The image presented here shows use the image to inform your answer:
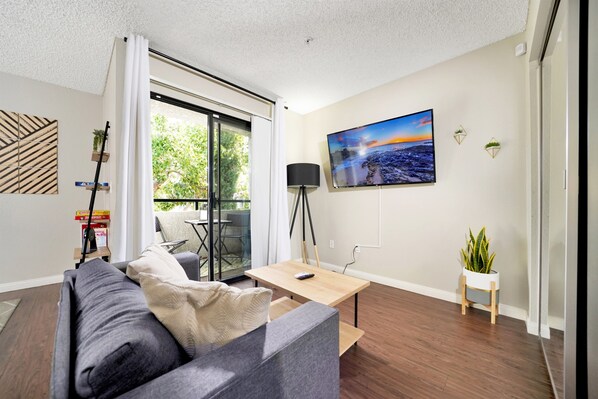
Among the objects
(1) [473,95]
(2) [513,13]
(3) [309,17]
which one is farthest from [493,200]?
(3) [309,17]

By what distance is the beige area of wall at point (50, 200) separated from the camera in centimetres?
266

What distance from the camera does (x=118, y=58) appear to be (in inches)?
83.3

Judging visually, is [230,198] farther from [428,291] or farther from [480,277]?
[480,277]

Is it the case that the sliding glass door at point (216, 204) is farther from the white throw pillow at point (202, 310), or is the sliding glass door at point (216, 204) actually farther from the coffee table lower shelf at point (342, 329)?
the white throw pillow at point (202, 310)

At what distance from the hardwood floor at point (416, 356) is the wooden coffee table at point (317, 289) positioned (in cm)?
15

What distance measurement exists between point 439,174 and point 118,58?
330 centimetres

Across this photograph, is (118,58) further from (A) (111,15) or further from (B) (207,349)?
(B) (207,349)

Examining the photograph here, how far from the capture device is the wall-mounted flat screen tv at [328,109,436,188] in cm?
248

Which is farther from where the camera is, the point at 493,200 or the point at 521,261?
the point at 493,200

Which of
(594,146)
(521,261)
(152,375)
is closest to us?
(152,375)

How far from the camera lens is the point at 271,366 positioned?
0.64 metres

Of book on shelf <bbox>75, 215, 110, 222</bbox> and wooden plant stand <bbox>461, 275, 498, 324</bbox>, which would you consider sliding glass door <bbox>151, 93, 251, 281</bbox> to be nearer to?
book on shelf <bbox>75, 215, 110, 222</bbox>

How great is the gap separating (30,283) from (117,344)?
3596 millimetres

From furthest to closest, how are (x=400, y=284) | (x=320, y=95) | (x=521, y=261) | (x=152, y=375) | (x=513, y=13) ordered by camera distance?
(x=320, y=95), (x=400, y=284), (x=521, y=261), (x=513, y=13), (x=152, y=375)
